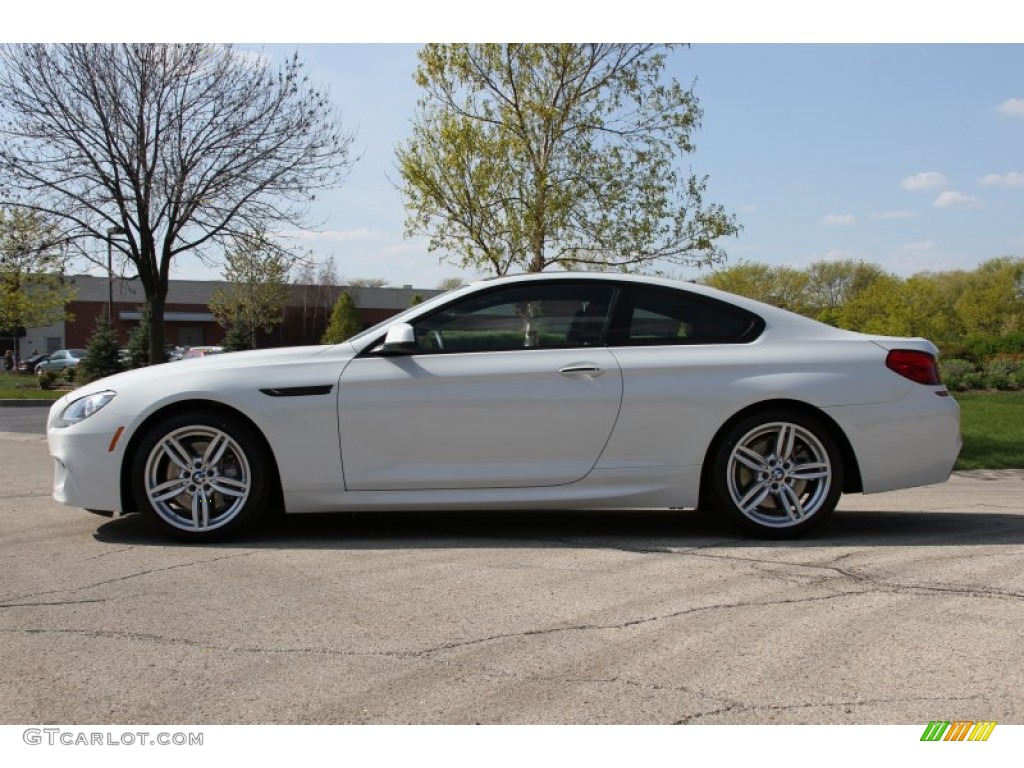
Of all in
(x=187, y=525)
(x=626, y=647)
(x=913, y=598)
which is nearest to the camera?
(x=626, y=647)

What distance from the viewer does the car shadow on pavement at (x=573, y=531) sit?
558 centimetres

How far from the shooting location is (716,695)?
316 centimetres

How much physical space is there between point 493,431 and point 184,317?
63.7 meters

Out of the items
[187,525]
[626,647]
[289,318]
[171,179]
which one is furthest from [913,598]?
[289,318]

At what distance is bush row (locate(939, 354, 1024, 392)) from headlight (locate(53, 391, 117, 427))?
17974 mm

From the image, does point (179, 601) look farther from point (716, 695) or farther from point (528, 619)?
point (716, 695)

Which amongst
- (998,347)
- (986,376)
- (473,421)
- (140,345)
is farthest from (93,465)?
(140,345)

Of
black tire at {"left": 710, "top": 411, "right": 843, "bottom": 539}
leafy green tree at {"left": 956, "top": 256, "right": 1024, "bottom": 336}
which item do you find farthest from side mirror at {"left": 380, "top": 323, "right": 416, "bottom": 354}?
leafy green tree at {"left": 956, "top": 256, "right": 1024, "bottom": 336}

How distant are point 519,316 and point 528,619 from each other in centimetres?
224

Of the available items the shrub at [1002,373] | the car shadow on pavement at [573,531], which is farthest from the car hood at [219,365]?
the shrub at [1002,373]

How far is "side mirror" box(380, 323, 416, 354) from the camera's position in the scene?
5535 mm

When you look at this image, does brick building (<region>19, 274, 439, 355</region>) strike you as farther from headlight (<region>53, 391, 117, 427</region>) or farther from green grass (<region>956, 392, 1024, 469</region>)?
headlight (<region>53, 391, 117, 427</region>)

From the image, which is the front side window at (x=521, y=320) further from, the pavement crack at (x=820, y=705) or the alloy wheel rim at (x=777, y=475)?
the pavement crack at (x=820, y=705)
